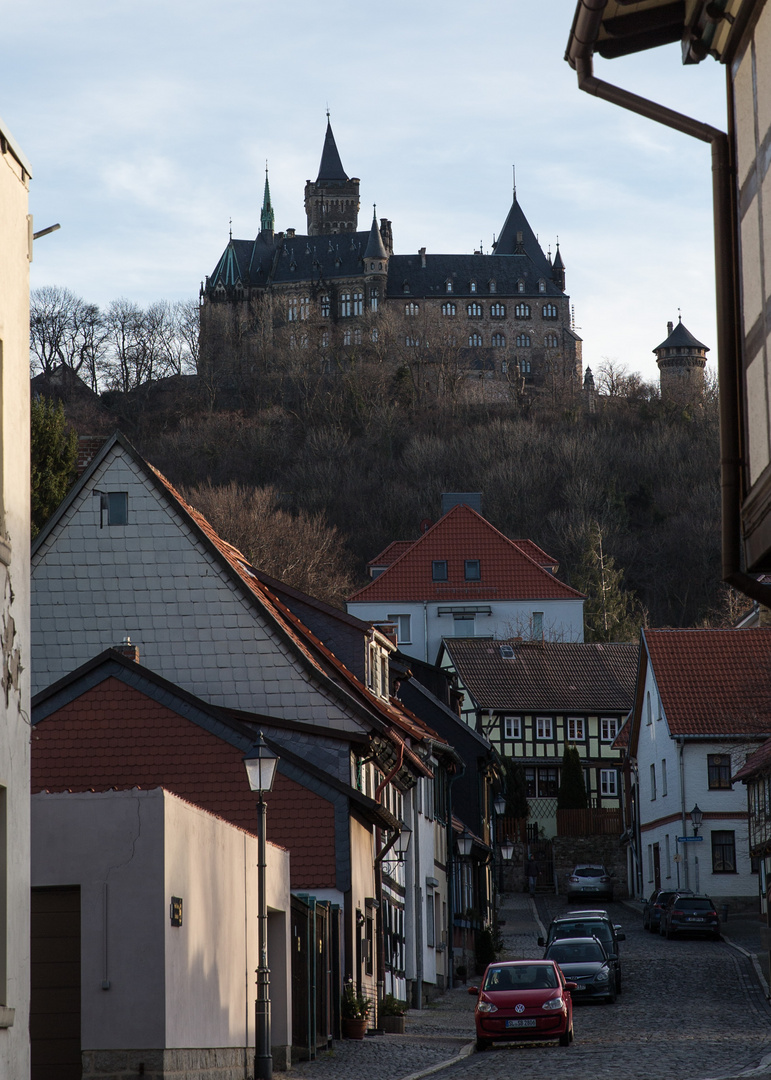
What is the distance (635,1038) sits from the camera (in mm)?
21750

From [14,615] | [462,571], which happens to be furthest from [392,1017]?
[462,571]

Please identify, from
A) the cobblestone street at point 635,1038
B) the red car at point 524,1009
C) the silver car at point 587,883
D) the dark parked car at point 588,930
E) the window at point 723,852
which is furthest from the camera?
the silver car at point 587,883

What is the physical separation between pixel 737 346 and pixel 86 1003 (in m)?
7.51

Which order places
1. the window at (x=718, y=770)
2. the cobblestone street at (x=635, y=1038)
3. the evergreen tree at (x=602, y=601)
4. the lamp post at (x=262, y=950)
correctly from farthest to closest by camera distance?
the evergreen tree at (x=602, y=601) < the window at (x=718, y=770) < the cobblestone street at (x=635, y=1038) < the lamp post at (x=262, y=950)

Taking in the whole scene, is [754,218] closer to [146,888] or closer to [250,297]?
[146,888]

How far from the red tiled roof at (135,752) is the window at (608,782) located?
42.4 meters

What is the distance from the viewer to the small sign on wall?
46.1ft

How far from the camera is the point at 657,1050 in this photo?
19812mm

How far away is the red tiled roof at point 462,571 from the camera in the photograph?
267 feet

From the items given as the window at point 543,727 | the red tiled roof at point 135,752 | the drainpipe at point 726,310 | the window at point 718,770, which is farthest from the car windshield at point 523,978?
the window at point 543,727

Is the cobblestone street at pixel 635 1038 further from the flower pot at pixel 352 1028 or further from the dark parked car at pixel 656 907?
the dark parked car at pixel 656 907

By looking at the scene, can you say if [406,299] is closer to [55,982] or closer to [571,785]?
[571,785]

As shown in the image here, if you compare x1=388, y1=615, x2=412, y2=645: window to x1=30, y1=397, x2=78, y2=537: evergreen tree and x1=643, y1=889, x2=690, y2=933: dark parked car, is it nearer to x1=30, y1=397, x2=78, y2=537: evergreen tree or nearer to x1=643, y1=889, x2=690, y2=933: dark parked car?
x1=30, y1=397, x2=78, y2=537: evergreen tree

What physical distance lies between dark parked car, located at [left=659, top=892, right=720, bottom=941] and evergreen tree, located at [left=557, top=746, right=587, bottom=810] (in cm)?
1969
